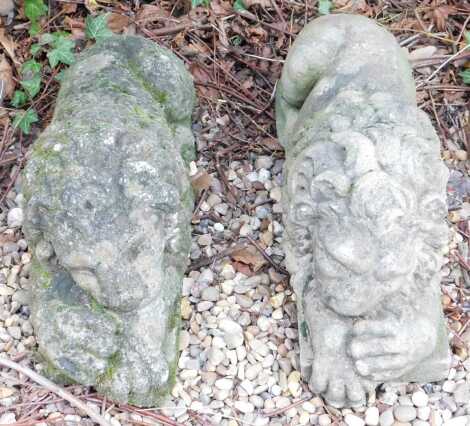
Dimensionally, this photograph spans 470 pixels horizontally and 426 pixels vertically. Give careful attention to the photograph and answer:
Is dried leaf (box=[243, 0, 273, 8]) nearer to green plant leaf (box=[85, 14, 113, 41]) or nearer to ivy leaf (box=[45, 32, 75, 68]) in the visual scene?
green plant leaf (box=[85, 14, 113, 41])

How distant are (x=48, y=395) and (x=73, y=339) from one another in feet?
0.98

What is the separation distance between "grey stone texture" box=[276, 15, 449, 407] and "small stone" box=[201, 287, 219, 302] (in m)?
0.37

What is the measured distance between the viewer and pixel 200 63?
3.35 meters

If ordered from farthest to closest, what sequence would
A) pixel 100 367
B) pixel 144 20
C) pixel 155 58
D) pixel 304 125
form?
pixel 144 20
pixel 155 58
pixel 304 125
pixel 100 367

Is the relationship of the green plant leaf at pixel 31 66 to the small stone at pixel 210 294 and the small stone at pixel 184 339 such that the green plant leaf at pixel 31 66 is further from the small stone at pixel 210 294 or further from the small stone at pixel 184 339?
the small stone at pixel 184 339

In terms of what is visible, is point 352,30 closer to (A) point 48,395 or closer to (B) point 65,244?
(B) point 65,244

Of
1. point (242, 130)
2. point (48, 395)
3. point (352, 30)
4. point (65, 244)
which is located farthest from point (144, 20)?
point (48, 395)

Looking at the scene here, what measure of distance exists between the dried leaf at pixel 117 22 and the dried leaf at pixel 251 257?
1.31 metres

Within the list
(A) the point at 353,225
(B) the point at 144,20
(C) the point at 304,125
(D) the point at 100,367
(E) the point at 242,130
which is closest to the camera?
(A) the point at 353,225

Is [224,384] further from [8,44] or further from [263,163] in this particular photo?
[8,44]

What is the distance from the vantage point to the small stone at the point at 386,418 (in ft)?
7.94

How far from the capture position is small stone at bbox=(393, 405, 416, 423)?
2.43 meters

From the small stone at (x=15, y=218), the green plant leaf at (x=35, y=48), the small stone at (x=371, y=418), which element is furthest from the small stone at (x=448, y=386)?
the green plant leaf at (x=35, y=48)

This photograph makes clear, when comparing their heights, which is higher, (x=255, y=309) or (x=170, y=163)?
(x=170, y=163)
